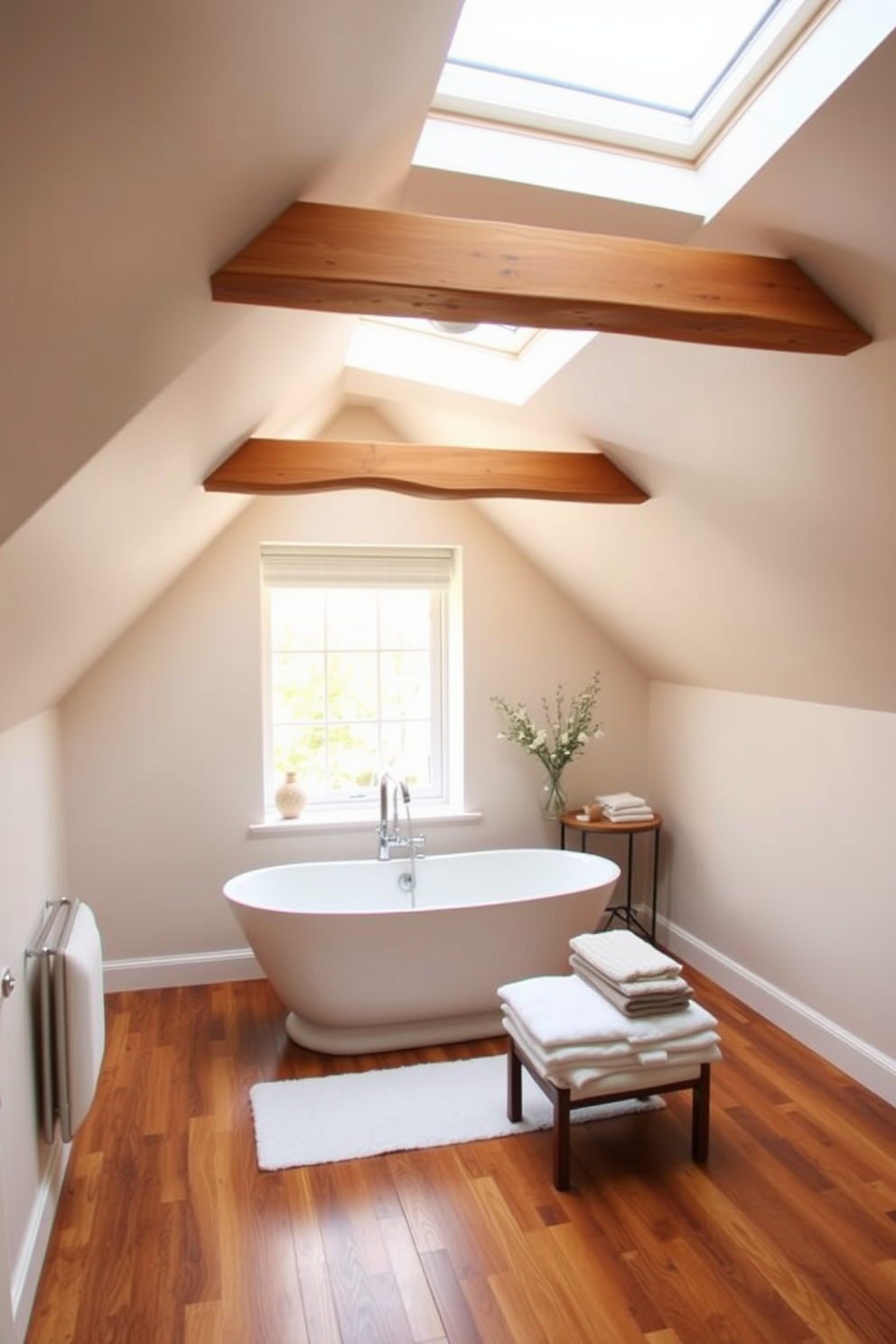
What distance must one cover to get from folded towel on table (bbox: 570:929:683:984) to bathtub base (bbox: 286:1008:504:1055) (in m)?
0.74

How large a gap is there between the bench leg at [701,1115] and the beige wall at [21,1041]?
180cm

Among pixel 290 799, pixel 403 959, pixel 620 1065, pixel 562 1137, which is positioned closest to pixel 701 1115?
pixel 620 1065

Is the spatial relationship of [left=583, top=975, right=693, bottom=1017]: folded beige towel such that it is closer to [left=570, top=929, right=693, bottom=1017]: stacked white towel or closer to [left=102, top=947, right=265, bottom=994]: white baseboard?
[left=570, top=929, right=693, bottom=1017]: stacked white towel

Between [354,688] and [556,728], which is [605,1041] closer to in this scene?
[556,728]

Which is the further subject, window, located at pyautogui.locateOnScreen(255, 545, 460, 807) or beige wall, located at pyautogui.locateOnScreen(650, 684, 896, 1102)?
window, located at pyautogui.locateOnScreen(255, 545, 460, 807)

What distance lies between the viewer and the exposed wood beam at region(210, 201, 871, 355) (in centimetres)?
162

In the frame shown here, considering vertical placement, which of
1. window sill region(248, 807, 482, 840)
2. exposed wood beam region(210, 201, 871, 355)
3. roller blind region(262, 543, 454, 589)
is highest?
exposed wood beam region(210, 201, 871, 355)

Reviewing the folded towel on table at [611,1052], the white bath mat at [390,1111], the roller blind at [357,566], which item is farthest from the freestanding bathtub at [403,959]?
the roller blind at [357,566]

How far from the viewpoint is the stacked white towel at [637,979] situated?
247cm

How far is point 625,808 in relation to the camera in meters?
4.04

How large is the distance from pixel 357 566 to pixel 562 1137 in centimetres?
260

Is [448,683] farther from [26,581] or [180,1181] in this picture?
[26,581]

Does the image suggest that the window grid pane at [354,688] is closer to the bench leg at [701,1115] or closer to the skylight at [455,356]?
the skylight at [455,356]

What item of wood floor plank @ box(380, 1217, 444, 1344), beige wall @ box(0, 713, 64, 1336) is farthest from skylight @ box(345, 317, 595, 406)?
wood floor plank @ box(380, 1217, 444, 1344)
